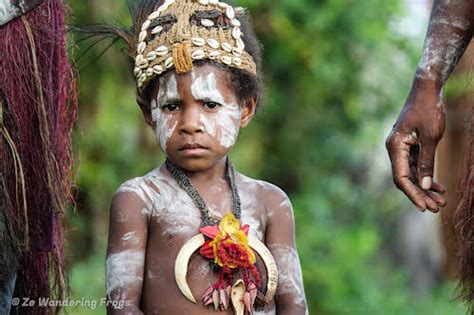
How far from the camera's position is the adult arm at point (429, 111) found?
363cm

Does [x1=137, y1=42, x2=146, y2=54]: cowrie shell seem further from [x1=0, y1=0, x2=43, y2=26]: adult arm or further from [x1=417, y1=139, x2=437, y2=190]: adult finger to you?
[x1=417, y1=139, x2=437, y2=190]: adult finger

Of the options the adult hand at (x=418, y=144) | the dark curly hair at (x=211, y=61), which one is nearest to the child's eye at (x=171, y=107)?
the dark curly hair at (x=211, y=61)

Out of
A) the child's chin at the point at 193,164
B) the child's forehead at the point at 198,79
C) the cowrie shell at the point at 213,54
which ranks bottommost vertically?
the child's chin at the point at 193,164

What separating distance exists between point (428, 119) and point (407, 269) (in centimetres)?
737

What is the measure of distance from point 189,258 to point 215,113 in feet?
1.50

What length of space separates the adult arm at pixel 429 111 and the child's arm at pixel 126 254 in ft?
2.70

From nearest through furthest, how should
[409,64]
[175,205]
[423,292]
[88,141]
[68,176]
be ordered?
1. [175,205]
2. [68,176]
3. [88,141]
4. [409,64]
5. [423,292]

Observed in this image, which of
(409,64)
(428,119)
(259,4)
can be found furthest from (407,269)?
(428,119)

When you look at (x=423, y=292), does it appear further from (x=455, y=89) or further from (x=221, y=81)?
(x=221, y=81)

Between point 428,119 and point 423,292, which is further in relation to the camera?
point 423,292

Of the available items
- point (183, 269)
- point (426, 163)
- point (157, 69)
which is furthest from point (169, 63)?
point (426, 163)

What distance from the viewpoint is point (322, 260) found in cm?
785

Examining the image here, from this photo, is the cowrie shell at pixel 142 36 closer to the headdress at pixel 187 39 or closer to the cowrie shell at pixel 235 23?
the headdress at pixel 187 39

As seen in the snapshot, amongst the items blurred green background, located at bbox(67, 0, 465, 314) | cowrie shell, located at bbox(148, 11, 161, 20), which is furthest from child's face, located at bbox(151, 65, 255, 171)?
blurred green background, located at bbox(67, 0, 465, 314)
